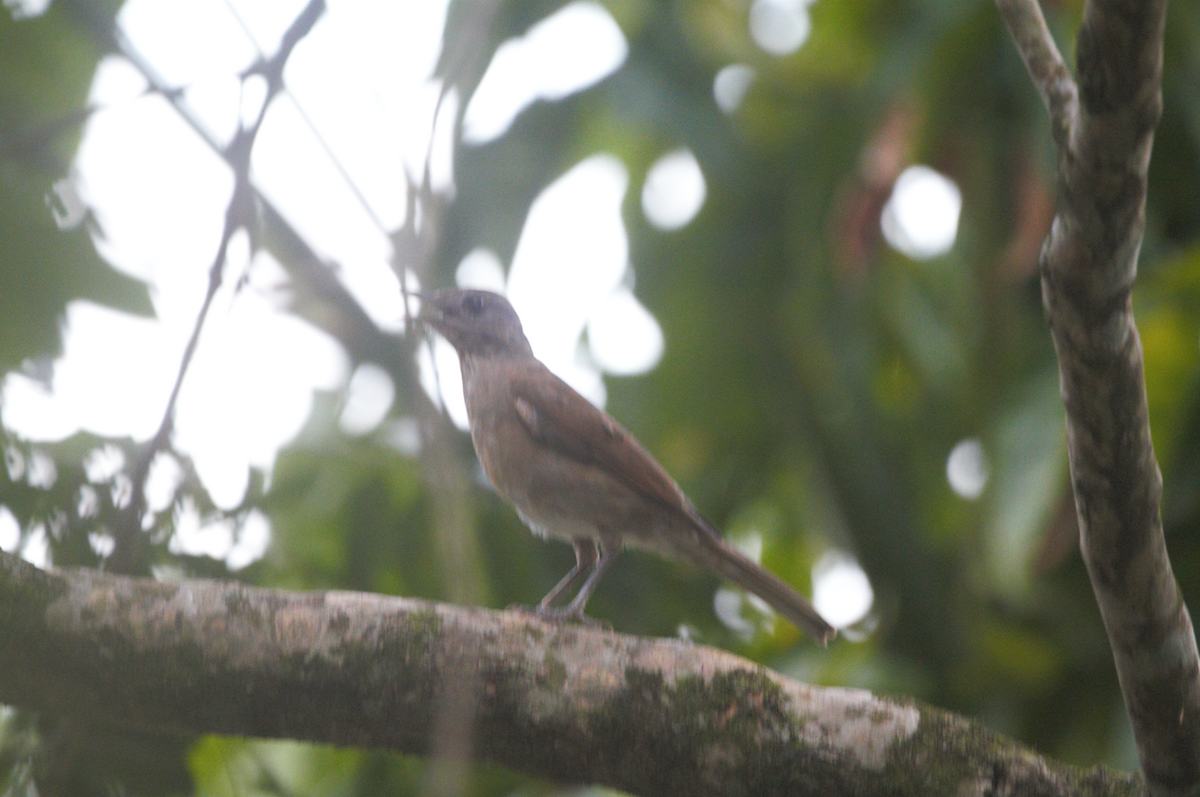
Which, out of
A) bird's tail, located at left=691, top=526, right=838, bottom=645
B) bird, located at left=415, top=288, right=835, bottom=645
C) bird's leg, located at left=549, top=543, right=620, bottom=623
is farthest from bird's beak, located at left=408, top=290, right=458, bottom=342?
bird's tail, located at left=691, top=526, right=838, bottom=645

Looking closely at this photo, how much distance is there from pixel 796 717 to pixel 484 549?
9.23 ft

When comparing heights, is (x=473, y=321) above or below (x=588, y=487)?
above

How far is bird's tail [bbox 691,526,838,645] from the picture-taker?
4.82m

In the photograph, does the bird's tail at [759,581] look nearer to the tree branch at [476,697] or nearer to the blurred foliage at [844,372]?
the blurred foliage at [844,372]

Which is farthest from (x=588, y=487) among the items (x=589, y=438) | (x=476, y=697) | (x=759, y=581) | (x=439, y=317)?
(x=476, y=697)

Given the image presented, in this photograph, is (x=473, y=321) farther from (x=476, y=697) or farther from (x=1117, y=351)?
(x=1117, y=351)

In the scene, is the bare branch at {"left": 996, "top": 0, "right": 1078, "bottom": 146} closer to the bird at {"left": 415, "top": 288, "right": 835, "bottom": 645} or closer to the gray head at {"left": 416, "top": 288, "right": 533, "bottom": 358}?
the bird at {"left": 415, "top": 288, "right": 835, "bottom": 645}

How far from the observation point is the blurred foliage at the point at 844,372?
18.4 ft

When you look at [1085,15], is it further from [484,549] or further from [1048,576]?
[1048,576]

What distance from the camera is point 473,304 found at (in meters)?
6.01

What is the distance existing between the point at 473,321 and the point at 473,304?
11cm

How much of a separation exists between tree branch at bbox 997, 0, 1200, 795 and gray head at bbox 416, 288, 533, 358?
3423 mm

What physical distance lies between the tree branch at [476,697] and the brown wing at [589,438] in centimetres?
178

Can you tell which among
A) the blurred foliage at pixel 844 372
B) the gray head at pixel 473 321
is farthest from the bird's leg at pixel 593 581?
the gray head at pixel 473 321
